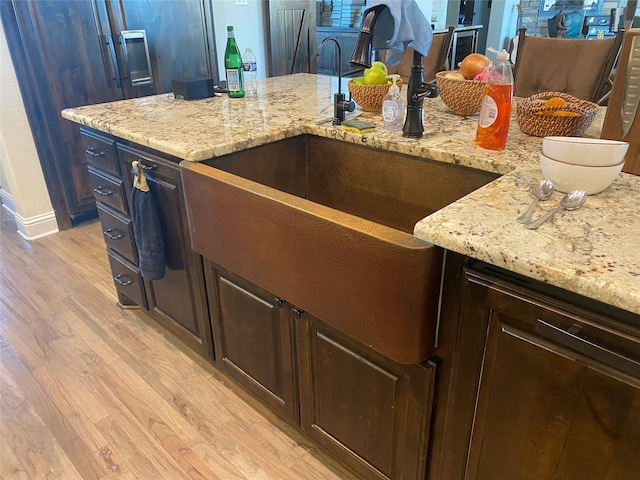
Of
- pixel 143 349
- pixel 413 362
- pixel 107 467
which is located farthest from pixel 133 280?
pixel 413 362

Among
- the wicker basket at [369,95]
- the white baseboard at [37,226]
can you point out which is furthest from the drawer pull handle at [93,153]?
the white baseboard at [37,226]

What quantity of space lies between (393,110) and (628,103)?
671mm

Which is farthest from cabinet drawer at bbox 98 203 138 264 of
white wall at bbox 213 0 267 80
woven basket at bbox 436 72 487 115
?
white wall at bbox 213 0 267 80

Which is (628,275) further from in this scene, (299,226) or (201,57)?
(201,57)

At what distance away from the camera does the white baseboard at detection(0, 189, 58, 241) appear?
10.4ft

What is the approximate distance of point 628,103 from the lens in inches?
46.1

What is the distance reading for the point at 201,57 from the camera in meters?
3.80

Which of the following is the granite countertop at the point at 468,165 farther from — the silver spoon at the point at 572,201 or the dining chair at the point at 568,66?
the dining chair at the point at 568,66

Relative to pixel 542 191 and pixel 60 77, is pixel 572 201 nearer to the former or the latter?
pixel 542 191

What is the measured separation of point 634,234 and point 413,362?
1.65ft

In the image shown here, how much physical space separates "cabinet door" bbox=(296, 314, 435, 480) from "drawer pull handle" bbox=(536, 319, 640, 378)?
306 mm

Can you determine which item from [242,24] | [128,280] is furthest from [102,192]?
[242,24]

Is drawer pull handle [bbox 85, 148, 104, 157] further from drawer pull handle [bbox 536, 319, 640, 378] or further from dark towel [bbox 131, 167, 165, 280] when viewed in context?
drawer pull handle [bbox 536, 319, 640, 378]

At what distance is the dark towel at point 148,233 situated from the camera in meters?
1.74
